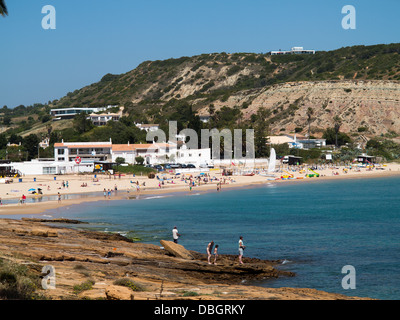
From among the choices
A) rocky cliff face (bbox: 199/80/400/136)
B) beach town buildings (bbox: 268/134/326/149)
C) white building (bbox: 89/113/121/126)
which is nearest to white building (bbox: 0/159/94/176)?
beach town buildings (bbox: 268/134/326/149)

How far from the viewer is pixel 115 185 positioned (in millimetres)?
65875

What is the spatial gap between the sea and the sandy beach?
323 cm

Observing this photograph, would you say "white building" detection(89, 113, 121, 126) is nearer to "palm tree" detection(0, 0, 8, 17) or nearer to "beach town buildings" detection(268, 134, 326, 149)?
"beach town buildings" detection(268, 134, 326, 149)

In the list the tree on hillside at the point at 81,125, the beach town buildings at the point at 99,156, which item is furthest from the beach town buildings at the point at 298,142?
the tree on hillside at the point at 81,125

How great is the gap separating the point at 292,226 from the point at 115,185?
3318 cm

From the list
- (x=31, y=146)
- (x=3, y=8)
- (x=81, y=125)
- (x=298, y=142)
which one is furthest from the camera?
(x=81, y=125)

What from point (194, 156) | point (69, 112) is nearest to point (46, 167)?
point (194, 156)

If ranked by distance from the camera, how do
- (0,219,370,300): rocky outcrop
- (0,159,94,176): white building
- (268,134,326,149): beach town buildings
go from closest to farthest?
(0,219,370,300): rocky outcrop < (0,159,94,176): white building < (268,134,326,149): beach town buildings

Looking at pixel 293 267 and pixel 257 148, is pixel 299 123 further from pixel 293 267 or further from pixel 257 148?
pixel 293 267

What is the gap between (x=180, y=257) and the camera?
2338 cm

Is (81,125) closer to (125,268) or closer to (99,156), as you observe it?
(99,156)

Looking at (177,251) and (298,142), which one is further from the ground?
(298,142)

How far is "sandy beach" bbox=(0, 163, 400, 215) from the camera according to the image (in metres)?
52.5

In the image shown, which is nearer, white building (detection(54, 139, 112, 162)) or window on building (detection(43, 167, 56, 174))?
window on building (detection(43, 167, 56, 174))
